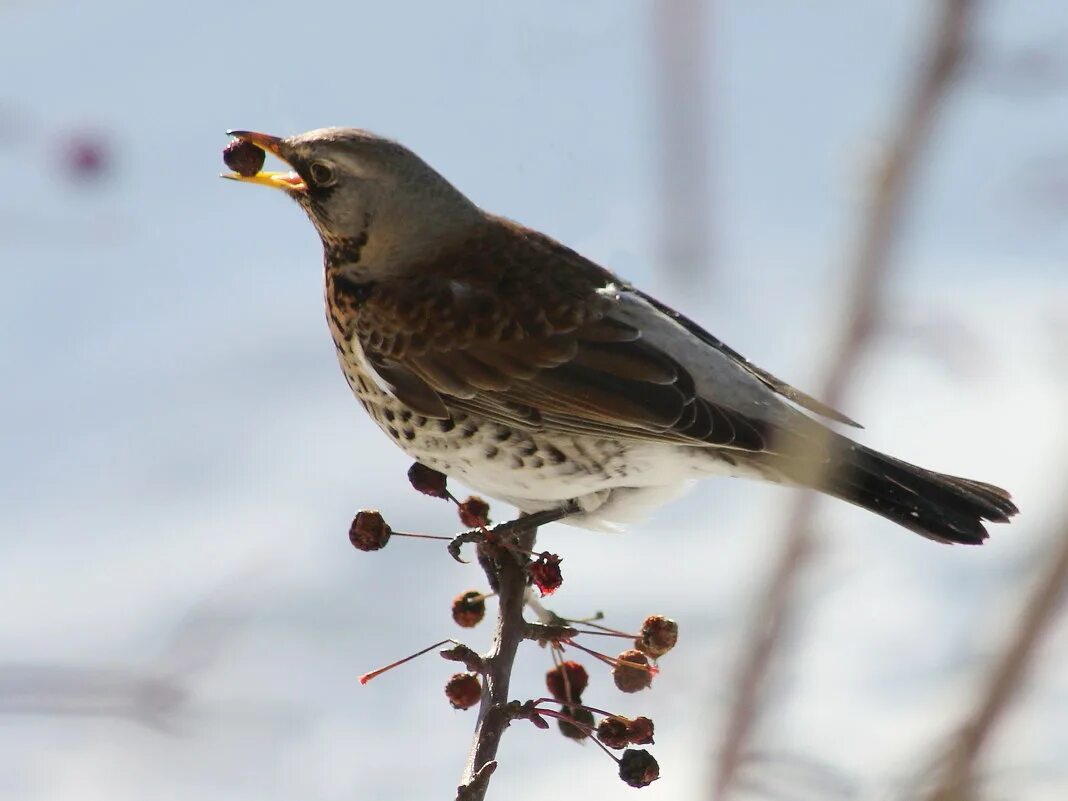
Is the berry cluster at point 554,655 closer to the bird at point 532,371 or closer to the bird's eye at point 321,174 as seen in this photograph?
the bird at point 532,371

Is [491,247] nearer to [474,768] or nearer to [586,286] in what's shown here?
[586,286]

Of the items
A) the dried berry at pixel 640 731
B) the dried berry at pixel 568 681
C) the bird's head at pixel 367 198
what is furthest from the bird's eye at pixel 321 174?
the dried berry at pixel 640 731

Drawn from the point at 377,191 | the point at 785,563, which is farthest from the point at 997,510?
the point at 785,563

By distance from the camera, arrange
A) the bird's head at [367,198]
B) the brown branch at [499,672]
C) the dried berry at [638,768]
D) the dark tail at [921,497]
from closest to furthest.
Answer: the brown branch at [499,672], the dried berry at [638,768], the dark tail at [921,497], the bird's head at [367,198]

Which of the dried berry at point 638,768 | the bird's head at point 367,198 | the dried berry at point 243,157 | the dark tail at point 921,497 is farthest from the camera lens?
the bird's head at point 367,198

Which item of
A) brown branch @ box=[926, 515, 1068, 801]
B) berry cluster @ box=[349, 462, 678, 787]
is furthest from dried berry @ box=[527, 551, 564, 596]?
brown branch @ box=[926, 515, 1068, 801]

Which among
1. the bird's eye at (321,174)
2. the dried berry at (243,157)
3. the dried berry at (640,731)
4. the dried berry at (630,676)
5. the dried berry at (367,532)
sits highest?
the bird's eye at (321,174)

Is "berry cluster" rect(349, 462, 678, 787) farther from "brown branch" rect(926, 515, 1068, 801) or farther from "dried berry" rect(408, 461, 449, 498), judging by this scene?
"brown branch" rect(926, 515, 1068, 801)
